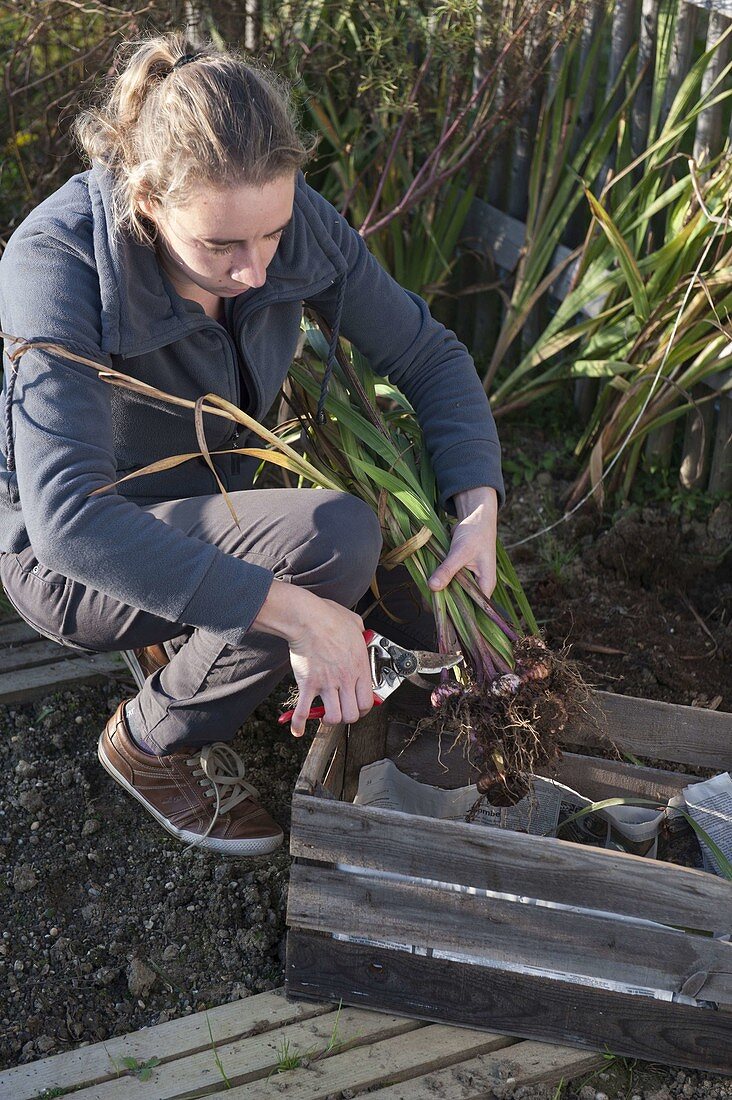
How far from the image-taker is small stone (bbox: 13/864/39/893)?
1938 mm

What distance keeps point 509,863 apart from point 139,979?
2.20ft

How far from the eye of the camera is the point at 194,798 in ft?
6.69

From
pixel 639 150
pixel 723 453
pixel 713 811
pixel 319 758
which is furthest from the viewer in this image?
pixel 639 150

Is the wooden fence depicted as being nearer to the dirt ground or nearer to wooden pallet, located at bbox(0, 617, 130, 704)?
the dirt ground

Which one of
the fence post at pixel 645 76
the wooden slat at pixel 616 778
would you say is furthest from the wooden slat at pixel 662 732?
the fence post at pixel 645 76

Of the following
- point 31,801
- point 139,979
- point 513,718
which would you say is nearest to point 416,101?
point 513,718

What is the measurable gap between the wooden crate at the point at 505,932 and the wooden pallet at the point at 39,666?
905 mm

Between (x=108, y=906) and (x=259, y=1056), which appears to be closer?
(x=259, y=1056)

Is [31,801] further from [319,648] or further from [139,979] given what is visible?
[319,648]

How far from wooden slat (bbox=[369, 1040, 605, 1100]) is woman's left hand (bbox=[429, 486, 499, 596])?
74 cm

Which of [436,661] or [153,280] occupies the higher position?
[153,280]

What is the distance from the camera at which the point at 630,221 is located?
2793 millimetres

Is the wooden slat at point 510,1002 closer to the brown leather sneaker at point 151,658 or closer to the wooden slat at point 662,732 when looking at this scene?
the wooden slat at point 662,732

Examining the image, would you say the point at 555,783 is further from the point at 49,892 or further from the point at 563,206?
the point at 563,206
